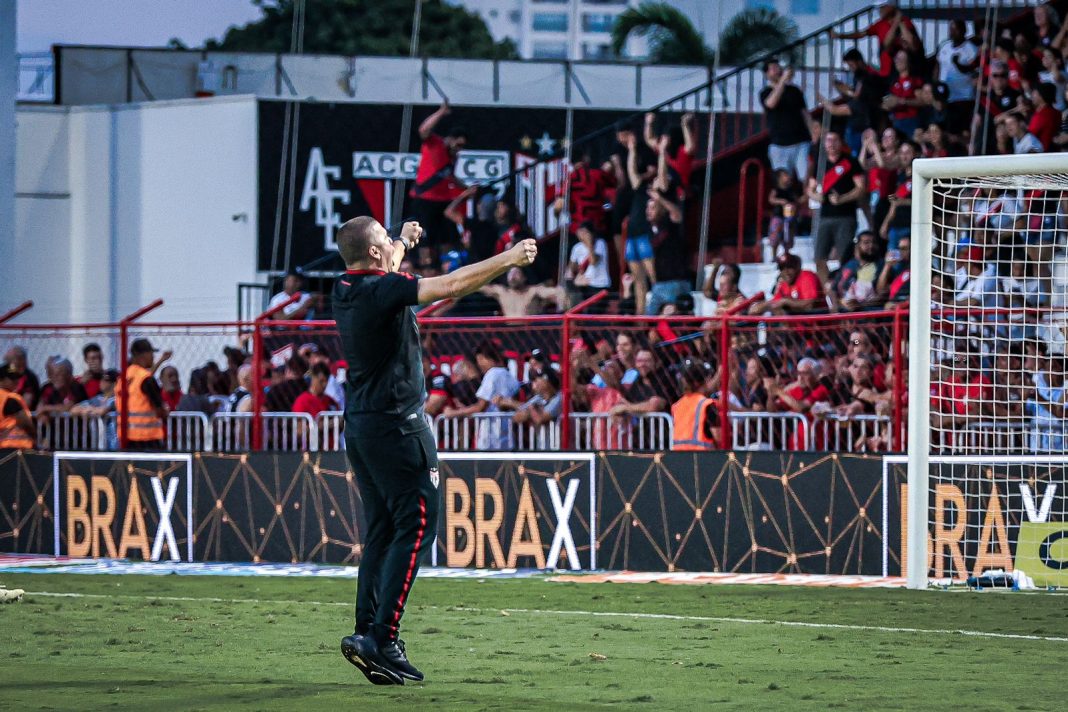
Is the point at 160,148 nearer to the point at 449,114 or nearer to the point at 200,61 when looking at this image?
the point at 200,61

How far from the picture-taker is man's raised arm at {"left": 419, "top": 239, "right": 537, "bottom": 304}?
7.04 m

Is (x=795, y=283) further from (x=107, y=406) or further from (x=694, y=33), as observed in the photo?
(x=694, y=33)

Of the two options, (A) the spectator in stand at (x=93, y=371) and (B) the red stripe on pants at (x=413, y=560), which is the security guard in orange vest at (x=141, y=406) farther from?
(B) the red stripe on pants at (x=413, y=560)

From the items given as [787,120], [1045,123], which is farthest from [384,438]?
[787,120]

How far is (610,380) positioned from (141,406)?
500cm

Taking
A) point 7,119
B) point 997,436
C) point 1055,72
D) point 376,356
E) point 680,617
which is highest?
point 1055,72

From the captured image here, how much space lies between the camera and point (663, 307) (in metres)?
18.4

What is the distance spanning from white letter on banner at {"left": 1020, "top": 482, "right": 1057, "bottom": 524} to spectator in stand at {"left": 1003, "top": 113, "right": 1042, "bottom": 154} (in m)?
4.83

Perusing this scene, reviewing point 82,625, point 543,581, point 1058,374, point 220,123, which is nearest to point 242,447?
point 543,581

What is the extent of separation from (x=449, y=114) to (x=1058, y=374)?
16.6m

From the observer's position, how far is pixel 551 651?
8.90 meters

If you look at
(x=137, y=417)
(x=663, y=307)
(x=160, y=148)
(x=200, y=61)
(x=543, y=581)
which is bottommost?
(x=543, y=581)

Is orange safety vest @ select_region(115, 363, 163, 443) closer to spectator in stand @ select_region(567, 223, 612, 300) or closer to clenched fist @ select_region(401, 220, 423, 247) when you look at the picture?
spectator in stand @ select_region(567, 223, 612, 300)

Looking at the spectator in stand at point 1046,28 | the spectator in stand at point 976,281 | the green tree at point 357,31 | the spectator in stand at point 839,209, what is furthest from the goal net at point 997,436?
the green tree at point 357,31
